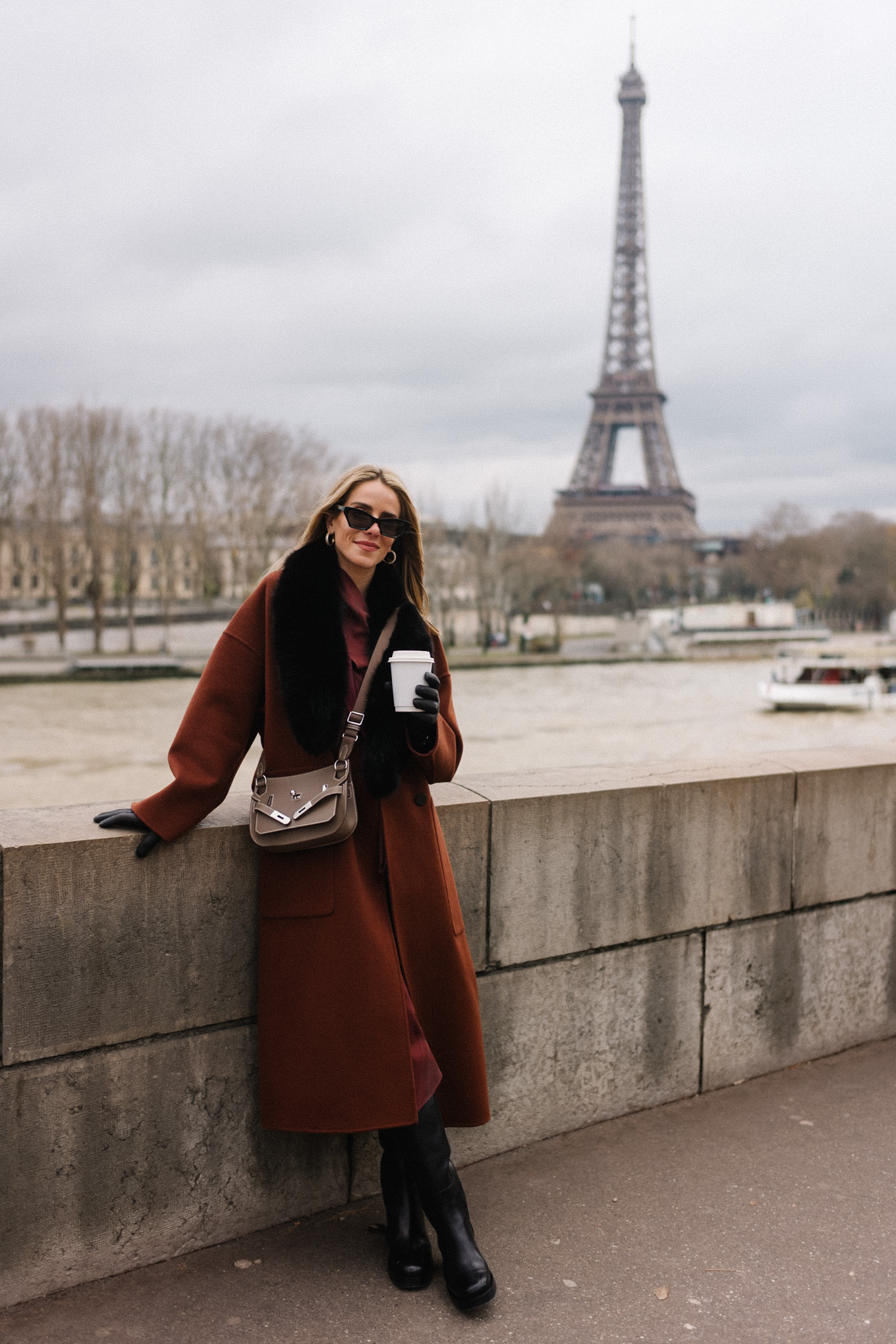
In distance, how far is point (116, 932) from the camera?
8.85 ft

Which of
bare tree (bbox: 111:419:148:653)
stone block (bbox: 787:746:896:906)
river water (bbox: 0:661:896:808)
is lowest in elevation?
river water (bbox: 0:661:896:808)

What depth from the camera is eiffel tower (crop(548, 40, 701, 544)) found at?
97.9 meters

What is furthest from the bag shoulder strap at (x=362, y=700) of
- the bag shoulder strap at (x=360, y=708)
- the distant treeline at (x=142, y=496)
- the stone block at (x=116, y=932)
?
the distant treeline at (x=142, y=496)

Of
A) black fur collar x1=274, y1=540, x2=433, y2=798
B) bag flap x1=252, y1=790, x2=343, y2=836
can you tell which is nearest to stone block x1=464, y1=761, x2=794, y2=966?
black fur collar x1=274, y1=540, x2=433, y2=798

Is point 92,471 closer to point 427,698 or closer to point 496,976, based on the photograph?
point 496,976

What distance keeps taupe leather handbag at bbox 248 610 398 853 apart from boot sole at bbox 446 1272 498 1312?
3.39ft

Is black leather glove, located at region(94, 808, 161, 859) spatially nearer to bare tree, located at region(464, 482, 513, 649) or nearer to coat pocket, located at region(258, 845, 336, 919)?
coat pocket, located at region(258, 845, 336, 919)

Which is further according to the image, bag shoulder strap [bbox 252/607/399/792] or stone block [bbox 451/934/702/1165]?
Result: stone block [bbox 451/934/702/1165]

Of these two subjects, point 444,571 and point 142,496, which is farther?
point 444,571

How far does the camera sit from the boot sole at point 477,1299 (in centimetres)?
260

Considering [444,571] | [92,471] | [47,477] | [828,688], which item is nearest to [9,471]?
[47,477]

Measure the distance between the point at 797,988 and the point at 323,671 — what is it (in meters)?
2.23

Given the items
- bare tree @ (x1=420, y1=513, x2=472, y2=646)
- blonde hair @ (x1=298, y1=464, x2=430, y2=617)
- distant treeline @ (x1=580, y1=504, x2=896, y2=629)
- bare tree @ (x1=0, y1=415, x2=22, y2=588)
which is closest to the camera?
blonde hair @ (x1=298, y1=464, x2=430, y2=617)

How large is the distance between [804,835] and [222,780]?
7.01ft
